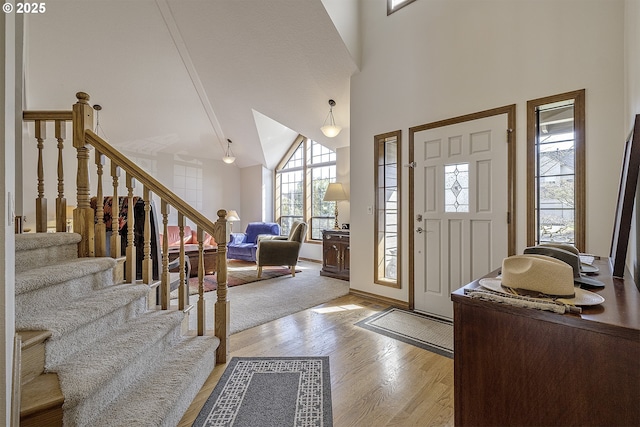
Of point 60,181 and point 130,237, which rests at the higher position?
point 60,181

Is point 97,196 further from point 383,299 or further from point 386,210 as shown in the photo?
point 383,299

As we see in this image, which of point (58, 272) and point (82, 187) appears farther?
point (82, 187)

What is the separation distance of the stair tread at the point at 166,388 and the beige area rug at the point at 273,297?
0.74m

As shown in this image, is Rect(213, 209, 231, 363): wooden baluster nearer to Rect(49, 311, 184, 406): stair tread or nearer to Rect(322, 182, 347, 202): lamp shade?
Rect(49, 311, 184, 406): stair tread

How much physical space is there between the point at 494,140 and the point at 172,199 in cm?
263

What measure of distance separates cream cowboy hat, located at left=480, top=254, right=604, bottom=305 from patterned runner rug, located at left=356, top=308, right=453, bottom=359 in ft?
4.65

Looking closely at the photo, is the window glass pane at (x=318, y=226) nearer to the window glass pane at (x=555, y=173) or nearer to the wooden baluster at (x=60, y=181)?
the window glass pane at (x=555, y=173)

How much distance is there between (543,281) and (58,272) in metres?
2.10

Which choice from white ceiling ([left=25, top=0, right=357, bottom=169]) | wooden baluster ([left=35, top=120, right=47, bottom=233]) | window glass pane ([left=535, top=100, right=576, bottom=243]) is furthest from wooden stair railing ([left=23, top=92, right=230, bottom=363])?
window glass pane ([left=535, top=100, right=576, bottom=243])

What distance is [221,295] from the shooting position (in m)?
2.05

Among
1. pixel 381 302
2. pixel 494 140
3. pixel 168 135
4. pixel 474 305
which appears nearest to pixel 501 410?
pixel 474 305

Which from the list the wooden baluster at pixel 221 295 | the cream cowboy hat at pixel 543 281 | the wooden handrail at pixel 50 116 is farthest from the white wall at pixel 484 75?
the wooden handrail at pixel 50 116

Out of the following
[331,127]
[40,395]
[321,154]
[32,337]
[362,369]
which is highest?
[321,154]

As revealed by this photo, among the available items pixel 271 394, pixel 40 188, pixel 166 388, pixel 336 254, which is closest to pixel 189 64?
pixel 40 188
